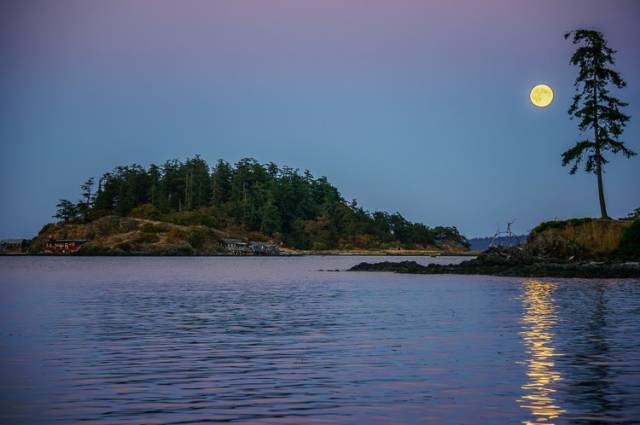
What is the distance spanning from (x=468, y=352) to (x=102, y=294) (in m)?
38.9

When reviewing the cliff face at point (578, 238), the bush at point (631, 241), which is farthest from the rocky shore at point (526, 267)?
the bush at point (631, 241)

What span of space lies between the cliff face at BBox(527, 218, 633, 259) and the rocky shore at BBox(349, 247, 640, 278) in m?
1.40

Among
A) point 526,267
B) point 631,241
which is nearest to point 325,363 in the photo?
point 631,241

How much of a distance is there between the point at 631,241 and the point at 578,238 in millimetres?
6367

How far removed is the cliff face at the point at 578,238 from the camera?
238 feet

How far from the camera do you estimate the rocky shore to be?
6656 cm

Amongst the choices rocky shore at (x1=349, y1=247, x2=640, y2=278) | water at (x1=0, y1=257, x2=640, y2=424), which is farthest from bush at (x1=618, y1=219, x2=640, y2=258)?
water at (x1=0, y1=257, x2=640, y2=424)

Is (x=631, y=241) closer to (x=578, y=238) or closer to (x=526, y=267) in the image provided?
(x=578, y=238)

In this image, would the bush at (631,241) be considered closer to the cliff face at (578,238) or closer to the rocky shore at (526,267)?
the cliff face at (578,238)

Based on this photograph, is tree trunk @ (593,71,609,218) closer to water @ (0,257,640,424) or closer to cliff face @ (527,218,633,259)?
cliff face @ (527,218,633,259)

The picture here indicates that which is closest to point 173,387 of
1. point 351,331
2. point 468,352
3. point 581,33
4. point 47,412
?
point 47,412

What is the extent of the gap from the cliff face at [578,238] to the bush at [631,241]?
0.47m

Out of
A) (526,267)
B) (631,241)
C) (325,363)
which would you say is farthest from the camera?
(526,267)

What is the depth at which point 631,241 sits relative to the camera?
70.1 meters
